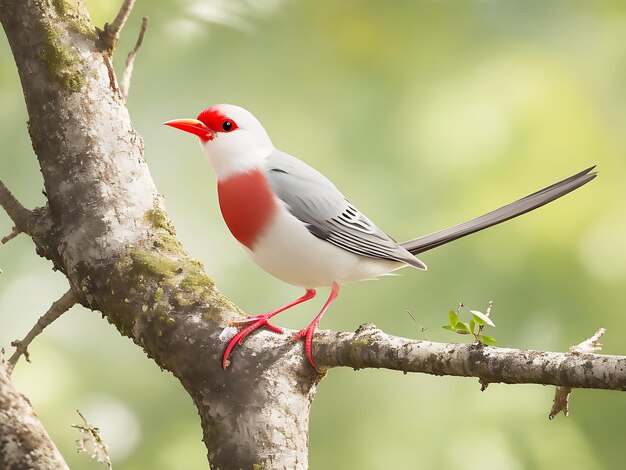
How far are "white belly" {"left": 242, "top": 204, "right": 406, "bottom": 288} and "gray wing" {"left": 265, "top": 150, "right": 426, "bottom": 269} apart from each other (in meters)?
0.02

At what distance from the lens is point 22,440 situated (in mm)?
1527

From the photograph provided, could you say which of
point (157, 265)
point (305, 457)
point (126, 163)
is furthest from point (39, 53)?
point (305, 457)

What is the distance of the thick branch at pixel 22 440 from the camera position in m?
1.52

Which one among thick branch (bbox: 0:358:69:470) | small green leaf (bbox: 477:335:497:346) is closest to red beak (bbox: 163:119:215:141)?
thick branch (bbox: 0:358:69:470)

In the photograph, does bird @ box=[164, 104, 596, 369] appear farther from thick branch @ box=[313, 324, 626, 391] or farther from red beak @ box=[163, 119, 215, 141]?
thick branch @ box=[313, 324, 626, 391]

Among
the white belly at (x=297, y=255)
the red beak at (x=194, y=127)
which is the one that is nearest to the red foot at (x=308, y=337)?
the white belly at (x=297, y=255)

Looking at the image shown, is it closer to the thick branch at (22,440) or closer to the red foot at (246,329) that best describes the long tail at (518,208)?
the red foot at (246,329)

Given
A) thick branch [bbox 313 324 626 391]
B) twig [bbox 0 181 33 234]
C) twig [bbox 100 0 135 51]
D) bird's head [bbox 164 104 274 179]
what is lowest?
thick branch [bbox 313 324 626 391]

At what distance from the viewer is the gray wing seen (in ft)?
6.24

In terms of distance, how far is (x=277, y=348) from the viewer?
1784 millimetres

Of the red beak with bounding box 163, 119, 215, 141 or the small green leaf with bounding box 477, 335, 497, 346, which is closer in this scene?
the small green leaf with bounding box 477, 335, 497, 346

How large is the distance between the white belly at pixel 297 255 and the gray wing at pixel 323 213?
23 mm

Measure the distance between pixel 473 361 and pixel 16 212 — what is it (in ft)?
4.03

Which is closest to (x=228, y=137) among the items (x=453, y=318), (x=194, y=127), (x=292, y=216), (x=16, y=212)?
(x=194, y=127)
